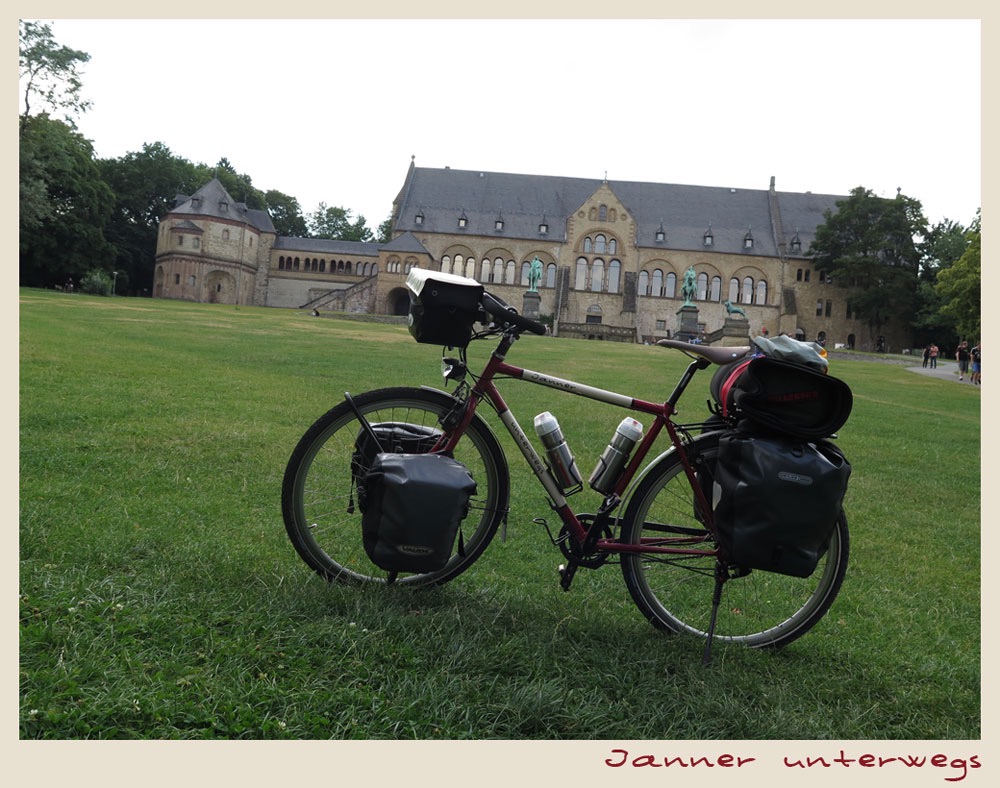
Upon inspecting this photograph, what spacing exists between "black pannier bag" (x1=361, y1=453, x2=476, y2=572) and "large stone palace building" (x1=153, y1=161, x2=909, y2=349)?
62.1 m

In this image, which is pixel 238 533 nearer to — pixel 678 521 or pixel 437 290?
pixel 437 290

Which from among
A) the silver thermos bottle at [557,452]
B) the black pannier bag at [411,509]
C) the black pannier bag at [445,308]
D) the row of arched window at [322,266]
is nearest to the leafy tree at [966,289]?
the silver thermos bottle at [557,452]

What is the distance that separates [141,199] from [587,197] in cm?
4210

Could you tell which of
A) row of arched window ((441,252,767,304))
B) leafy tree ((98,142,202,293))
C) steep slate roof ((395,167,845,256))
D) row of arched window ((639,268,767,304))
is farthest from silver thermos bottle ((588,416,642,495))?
leafy tree ((98,142,202,293))

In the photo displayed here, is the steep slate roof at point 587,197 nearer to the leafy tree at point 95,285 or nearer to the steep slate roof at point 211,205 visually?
the steep slate roof at point 211,205

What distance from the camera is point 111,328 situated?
64.3 feet

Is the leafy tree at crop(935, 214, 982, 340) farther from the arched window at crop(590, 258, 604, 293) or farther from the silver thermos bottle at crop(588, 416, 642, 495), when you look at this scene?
the silver thermos bottle at crop(588, 416, 642, 495)

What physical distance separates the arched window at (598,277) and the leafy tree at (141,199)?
40683mm

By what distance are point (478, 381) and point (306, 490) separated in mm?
926

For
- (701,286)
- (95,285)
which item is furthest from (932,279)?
(95,285)

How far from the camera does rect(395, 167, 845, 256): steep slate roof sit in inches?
2680

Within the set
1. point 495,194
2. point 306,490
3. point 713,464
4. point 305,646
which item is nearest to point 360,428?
point 306,490

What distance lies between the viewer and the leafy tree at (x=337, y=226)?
98.0 metres

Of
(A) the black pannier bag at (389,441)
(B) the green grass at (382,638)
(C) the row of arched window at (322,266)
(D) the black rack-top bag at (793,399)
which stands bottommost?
(B) the green grass at (382,638)
